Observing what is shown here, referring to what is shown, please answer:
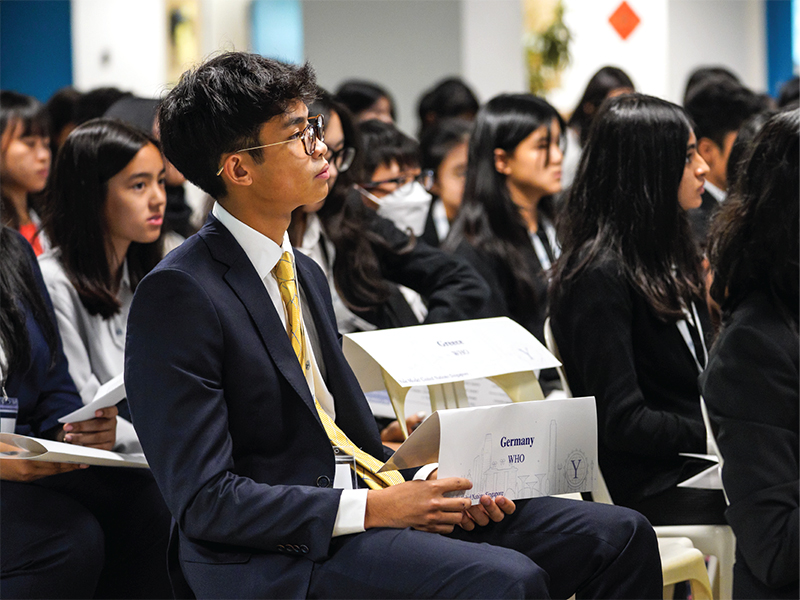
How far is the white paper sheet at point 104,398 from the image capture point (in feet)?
5.83

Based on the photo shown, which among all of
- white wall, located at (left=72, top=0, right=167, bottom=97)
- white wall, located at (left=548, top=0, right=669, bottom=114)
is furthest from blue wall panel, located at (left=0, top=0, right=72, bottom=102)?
white wall, located at (left=548, top=0, right=669, bottom=114)

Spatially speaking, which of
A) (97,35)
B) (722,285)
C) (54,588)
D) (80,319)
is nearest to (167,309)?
(54,588)

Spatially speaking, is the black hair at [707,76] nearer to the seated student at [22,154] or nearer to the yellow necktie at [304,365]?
the seated student at [22,154]

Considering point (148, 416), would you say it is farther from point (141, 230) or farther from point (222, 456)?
point (141, 230)

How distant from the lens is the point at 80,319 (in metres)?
2.39

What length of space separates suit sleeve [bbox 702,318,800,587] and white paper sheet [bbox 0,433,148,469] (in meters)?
1.15

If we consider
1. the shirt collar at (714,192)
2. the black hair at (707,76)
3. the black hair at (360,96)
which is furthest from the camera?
the black hair at (360,96)

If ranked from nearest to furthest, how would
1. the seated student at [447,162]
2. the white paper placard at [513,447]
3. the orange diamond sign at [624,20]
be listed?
the white paper placard at [513,447] < the seated student at [447,162] < the orange diamond sign at [624,20]

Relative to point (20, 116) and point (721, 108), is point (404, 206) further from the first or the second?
point (20, 116)

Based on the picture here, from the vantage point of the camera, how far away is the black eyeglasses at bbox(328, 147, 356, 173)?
2.82 meters

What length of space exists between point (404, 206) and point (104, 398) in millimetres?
1744

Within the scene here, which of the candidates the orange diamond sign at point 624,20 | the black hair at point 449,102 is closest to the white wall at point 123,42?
the black hair at point 449,102

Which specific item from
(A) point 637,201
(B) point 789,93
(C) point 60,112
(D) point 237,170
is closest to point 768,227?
(A) point 637,201

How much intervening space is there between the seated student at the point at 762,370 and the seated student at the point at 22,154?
297 centimetres
